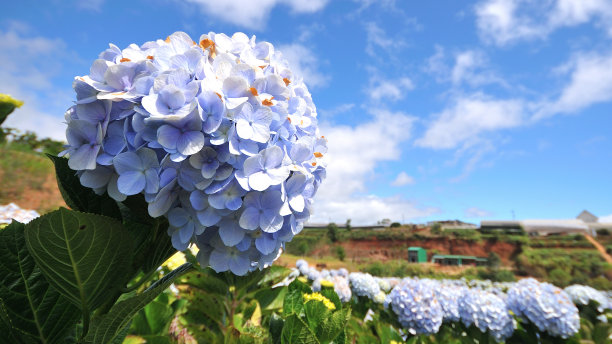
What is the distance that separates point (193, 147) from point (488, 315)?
10.8ft

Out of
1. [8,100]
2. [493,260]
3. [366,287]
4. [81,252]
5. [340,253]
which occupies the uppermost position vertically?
[340,253]

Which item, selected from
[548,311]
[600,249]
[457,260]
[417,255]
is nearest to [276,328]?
[548,311]

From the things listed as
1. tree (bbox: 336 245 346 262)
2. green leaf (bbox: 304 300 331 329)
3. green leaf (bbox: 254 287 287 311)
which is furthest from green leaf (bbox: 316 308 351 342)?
tree (bbox: 336 245 346 262)

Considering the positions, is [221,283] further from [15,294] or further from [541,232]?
[541,232]

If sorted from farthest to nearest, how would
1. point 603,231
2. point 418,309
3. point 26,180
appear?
point 603,231 → point 26,180 → point 418,309

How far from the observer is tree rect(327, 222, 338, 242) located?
50.9m

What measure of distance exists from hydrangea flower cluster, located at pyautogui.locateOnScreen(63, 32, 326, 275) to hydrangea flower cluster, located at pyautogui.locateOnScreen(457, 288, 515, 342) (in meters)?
3.02

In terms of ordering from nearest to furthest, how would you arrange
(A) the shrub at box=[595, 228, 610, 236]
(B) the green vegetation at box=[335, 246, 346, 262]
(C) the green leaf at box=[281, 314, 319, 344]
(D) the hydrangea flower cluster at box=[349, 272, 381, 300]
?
(C) the green leaf at box=[281, 314, 319, 344], (D) the hydrangea flower cluster at box=[349, 272, 381, 300], (B) the green vegetation at box=[335, 246, 346, 262], (A) the shrub at box=[595, 228, 610, 236]

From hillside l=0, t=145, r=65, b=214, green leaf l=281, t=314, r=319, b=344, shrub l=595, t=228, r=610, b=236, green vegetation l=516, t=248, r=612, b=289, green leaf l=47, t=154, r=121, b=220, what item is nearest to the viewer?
green leaf l=47, t=154, r=121, b=220

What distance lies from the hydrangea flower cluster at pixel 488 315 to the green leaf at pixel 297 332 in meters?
2.82

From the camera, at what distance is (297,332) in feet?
2.97

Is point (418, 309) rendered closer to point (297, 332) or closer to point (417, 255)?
point (297, 332)

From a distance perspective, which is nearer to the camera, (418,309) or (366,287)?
(418,309)

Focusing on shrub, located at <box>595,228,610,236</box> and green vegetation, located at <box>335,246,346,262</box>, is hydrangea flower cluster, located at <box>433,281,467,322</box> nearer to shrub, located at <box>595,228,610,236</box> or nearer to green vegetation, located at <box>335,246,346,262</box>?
green vegetation, located at <box>335,246,346,262</box>
